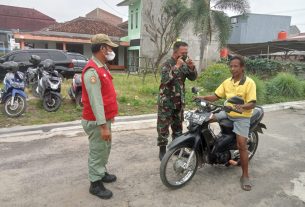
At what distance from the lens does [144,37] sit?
22562 mm

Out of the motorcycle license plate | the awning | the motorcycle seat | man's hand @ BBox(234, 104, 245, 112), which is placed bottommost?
the motorcycle seat

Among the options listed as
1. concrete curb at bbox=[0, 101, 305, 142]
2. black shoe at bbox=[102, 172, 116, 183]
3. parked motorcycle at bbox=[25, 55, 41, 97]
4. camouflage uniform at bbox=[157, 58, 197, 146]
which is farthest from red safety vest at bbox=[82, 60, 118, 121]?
parked motorcycle at bbox=[25, 55, 41, 97]

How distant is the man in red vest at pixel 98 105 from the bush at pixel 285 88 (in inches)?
353

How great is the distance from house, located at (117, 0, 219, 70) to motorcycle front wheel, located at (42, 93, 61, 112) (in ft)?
51.3

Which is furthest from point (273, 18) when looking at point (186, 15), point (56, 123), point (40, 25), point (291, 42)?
point (56, 123)

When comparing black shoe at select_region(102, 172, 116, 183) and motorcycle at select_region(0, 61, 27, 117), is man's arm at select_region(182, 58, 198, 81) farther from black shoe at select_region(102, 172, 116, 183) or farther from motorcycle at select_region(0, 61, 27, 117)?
motorcycle at select_region(0, 61, 27, 117)

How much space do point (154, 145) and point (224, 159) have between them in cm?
166

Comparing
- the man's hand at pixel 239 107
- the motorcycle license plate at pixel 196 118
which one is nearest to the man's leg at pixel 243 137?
the man's hand at pixel 239 107

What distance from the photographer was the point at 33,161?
4.47 m

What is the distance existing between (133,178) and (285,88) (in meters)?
9.11

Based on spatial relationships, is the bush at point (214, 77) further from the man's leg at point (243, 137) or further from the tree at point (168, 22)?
the man's leg at point (243, 137)

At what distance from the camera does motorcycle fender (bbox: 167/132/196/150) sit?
3.54m

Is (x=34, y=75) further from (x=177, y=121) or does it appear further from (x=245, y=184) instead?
(x=245, y=184)

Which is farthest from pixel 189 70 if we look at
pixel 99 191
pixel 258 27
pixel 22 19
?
pixel 22 19
